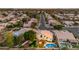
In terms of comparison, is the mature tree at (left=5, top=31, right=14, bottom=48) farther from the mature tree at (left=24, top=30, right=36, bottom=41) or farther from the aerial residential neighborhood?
the mature tree at (left=24, top=30, right=36, bottom=41)

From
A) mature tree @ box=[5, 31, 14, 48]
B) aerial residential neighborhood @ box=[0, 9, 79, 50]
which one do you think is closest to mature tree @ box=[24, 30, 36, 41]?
aerial residential neighborhood @ box=[0, 9, 79, 50]

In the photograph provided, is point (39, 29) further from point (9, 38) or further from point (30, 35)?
point (9, 38)

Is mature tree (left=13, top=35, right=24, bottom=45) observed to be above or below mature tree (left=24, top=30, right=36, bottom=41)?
below

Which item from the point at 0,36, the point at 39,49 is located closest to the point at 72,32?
the point at 39,49

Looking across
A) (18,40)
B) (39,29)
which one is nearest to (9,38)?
(18,40)

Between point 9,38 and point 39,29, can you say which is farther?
point 39,29

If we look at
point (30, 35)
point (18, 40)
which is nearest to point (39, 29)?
point (30, 35)

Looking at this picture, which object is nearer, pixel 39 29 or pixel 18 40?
pixel 18 40
